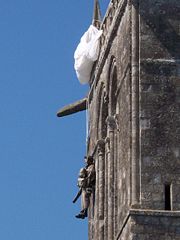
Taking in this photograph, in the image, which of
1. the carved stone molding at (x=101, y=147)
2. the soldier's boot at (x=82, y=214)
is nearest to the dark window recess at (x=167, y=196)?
the carved stone molding at (x=101, y=147)

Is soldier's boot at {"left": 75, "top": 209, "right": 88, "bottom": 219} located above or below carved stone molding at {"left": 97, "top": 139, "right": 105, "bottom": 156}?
below

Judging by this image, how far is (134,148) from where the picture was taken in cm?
4138

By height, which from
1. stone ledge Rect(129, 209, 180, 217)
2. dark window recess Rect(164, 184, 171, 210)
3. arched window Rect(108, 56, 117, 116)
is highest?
arched window Rect(108, 56, 117, 116)

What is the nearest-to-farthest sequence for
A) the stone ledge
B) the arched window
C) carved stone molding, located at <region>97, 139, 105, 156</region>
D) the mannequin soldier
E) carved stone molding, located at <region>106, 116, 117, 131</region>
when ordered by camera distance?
the stone ledge < carved stone molding, located at <region>106, 116, 117, 131</region> < the arched window < carved stone molding, located at <region>97, 139, 105, 156</region> < the mannequin soldier

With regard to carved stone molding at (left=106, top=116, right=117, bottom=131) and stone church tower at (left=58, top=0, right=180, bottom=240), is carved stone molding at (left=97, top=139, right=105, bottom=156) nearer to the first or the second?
stone church tower at (left=58, top=0, right=180, bottom=240)

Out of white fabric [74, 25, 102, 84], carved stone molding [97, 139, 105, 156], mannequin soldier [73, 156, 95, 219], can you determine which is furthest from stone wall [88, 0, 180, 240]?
white fabric [74, 25, 102, 84]

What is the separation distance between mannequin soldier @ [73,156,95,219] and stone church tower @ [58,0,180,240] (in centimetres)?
156

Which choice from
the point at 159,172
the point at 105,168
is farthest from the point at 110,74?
the point at 159,172

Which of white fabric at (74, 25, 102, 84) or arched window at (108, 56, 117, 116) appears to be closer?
arched window at (108, 56, 117, 116)

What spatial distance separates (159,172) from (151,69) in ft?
9.49

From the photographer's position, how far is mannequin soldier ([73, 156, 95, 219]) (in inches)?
1873

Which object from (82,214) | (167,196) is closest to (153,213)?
(167,196)

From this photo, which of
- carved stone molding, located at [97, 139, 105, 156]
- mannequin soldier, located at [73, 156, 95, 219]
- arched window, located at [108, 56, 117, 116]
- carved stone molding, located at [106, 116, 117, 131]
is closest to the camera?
carved stone molding, located at [106, 116, 117, 131]

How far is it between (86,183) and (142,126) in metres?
6.64
